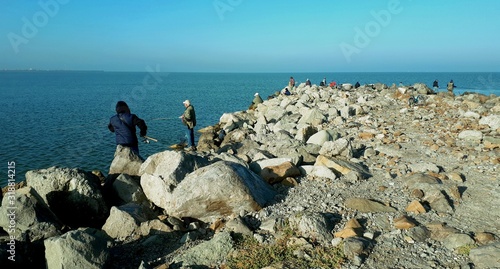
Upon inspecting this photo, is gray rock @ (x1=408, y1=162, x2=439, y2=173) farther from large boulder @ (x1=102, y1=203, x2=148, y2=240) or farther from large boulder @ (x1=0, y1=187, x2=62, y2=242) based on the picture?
large boulder @ (x1=0, y1=187, x2=62, y2=242)

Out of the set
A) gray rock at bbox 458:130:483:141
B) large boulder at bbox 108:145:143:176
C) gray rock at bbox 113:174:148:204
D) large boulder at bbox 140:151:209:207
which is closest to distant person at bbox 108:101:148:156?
large boulder at bbox 108:145:143:176

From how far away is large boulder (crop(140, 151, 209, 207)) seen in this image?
34.1ft

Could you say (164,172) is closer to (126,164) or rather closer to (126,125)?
→ (126,164)

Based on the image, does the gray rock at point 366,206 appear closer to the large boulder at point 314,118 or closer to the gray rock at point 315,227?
the gray rock at point 315,227

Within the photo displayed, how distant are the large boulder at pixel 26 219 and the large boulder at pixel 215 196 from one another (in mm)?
3059

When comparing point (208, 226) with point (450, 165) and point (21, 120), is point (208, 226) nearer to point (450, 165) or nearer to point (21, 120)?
point (450, 165)

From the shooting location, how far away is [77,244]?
689cm

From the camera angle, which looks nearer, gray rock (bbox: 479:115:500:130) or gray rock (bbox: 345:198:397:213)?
gray rock (bbox: 345:198:397:213)

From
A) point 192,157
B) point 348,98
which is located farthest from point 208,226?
point 348,98

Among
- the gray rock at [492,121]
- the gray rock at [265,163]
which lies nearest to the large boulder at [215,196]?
the gray rock at [265,163]

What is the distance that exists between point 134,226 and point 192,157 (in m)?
3.29

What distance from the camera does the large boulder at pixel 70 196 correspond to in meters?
10.1

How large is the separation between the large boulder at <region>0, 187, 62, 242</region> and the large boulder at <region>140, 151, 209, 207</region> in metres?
2.75

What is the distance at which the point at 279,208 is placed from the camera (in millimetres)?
9484
